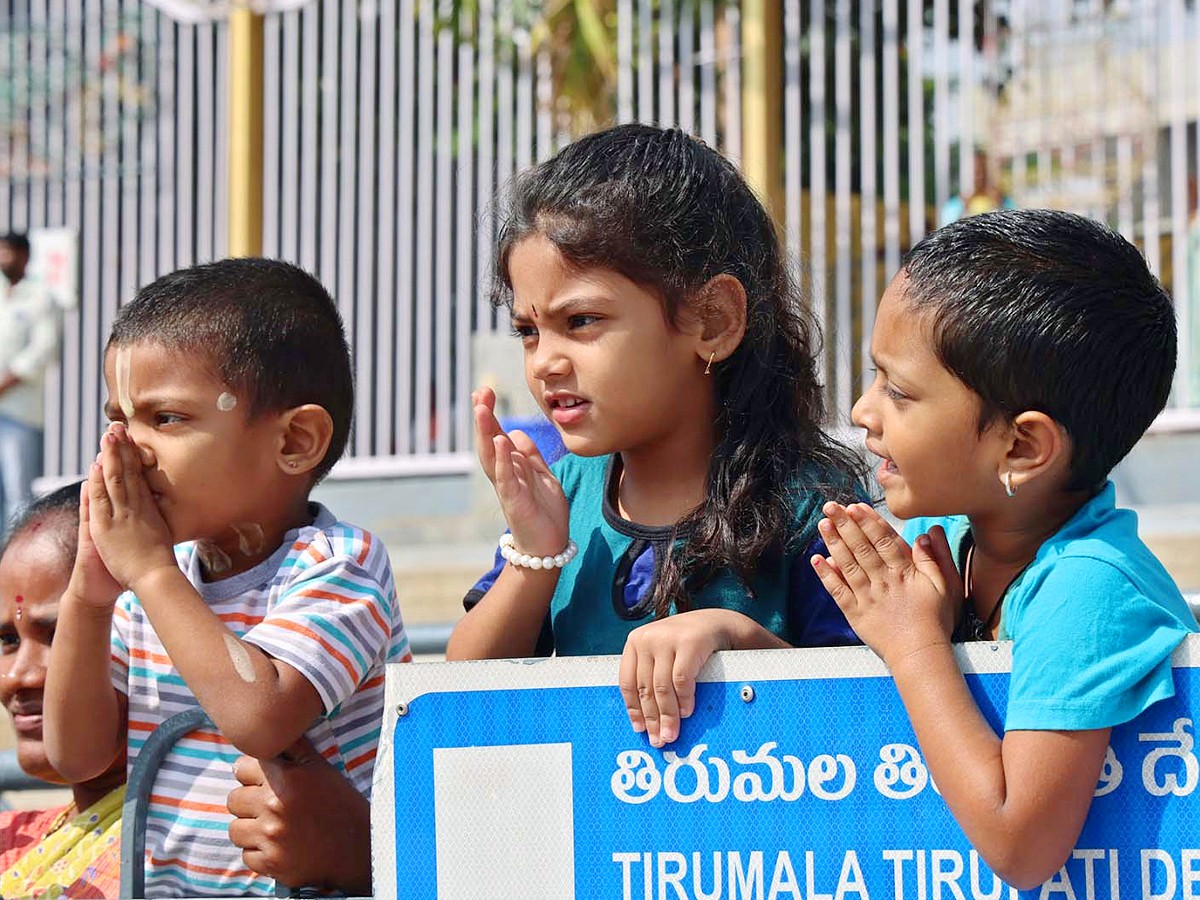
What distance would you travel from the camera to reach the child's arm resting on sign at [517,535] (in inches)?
93.2

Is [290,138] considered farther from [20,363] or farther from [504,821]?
[504,821]

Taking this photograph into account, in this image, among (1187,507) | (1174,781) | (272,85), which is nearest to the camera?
(1174,781)

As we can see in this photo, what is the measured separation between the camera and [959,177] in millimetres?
7887

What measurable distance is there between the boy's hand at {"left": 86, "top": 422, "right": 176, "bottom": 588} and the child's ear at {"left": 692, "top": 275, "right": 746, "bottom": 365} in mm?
822

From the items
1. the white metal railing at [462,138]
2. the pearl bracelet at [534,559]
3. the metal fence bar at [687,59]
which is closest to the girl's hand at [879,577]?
the pearl bracelet at [534,559]

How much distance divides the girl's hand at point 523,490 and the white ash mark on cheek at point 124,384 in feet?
1.81

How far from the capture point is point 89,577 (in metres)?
2.47

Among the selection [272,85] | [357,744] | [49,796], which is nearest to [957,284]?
[357,744]

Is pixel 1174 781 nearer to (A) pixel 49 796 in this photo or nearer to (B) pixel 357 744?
(B) pixel 357 744

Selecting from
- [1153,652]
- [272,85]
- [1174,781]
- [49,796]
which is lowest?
[49,796]

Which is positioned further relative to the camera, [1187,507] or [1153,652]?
[1187,507]

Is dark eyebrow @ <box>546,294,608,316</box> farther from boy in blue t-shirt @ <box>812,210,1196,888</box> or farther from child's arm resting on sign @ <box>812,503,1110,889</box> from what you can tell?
child's arm resting on sign @ <box>812,503,1110,889</box>

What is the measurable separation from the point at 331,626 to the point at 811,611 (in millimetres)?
681

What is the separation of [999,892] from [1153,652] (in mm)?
307
